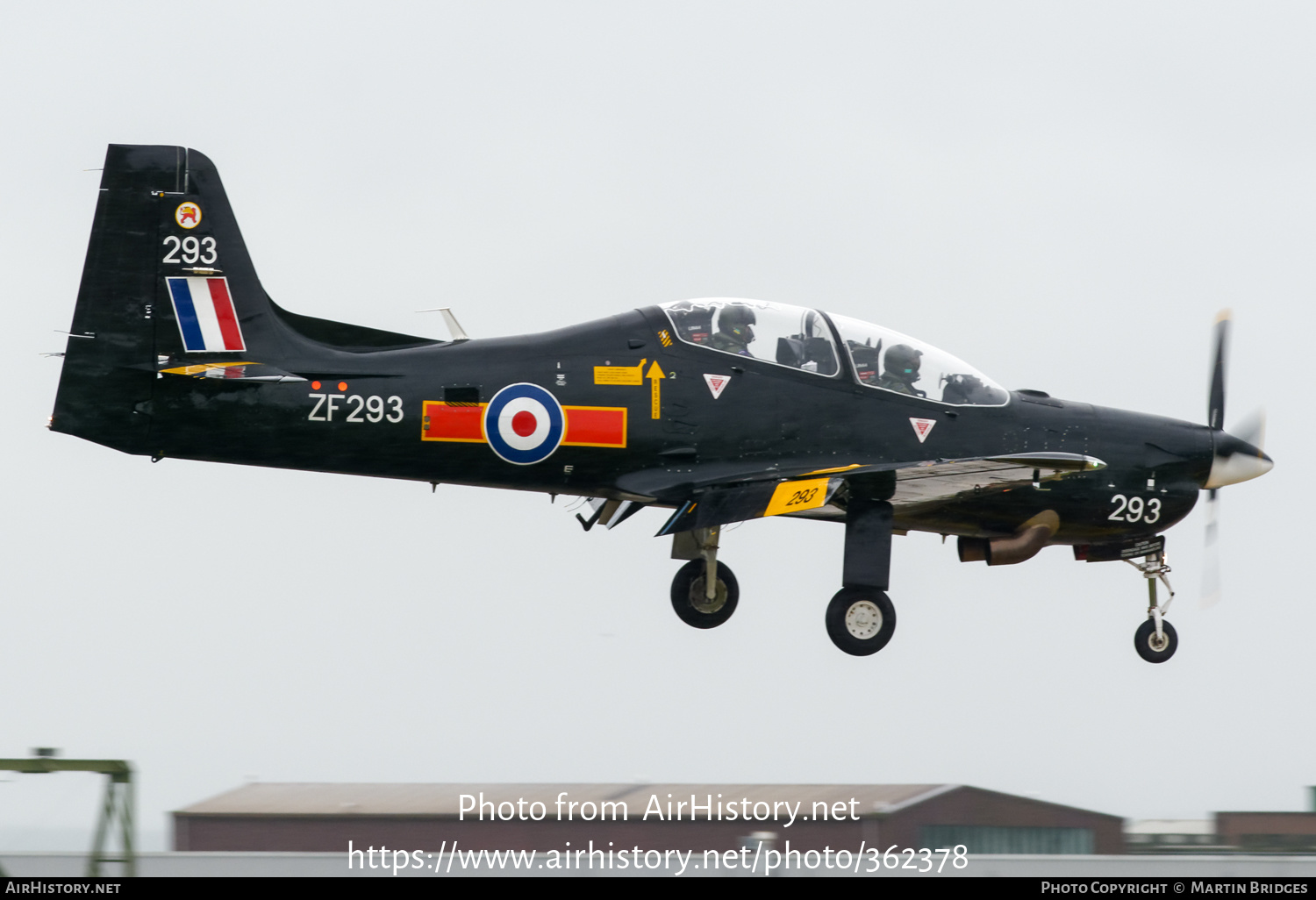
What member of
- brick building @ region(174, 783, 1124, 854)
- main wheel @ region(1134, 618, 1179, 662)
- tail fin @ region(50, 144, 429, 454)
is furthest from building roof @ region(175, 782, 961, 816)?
tail fin @ region(50, 144, 429, 454)

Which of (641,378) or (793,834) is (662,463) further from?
(793,834)

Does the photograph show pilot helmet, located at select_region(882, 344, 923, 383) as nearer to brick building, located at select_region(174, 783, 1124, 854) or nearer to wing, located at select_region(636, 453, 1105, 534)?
wing, located at select_region(636, 453, 1105, 534)

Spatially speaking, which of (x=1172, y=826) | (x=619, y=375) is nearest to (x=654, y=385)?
(x=619, y=375)

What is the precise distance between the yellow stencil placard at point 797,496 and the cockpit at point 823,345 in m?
1.35

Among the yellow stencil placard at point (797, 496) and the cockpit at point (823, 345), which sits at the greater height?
the cockpit at point (823, 345)

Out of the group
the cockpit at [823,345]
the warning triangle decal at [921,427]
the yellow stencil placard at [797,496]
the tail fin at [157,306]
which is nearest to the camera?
the tail fin at [157,306]

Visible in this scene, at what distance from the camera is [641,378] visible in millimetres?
17953

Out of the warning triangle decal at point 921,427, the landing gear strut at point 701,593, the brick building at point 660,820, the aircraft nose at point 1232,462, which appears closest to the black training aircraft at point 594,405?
the warning triangle decal at point 921,427

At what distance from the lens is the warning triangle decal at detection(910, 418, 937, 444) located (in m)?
18.7

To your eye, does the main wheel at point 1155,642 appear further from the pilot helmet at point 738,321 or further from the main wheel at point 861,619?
the pilot helmet at point 738,321

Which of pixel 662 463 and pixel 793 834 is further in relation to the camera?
pixel 793 834

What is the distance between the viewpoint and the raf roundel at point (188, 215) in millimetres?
17484
